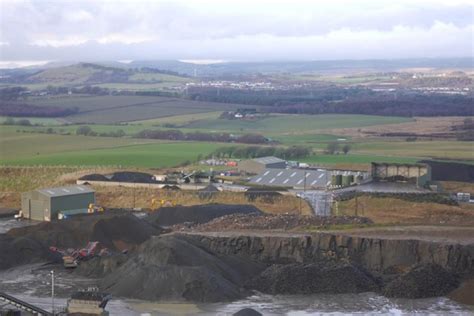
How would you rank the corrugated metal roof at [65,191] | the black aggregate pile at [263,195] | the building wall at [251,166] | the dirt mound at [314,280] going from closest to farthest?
the dirt mound at [314,280]
the corrugated metal roof at [65,191]
the black aggregate pile at [263,195]
the building wall at [251,166]

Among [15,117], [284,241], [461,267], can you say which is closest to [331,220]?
[284,241]

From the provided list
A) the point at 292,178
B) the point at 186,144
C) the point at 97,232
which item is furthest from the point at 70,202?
the point at 186,144

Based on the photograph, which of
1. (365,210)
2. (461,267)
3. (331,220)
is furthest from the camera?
(365,210)

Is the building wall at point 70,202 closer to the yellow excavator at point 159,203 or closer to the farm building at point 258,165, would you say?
the yellow excavator at point 159,203

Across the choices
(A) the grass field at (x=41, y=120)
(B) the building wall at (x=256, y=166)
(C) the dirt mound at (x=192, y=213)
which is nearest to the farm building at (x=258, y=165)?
(B) the building wall at (x=256, y=166)

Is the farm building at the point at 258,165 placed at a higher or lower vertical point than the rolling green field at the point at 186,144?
higher

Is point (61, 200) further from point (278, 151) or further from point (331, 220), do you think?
point (278, 151)
